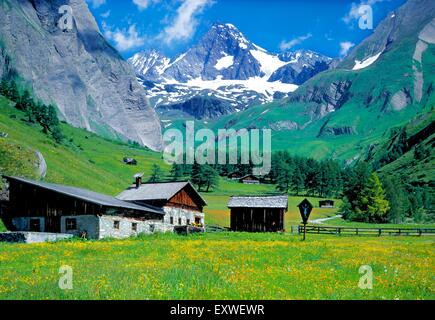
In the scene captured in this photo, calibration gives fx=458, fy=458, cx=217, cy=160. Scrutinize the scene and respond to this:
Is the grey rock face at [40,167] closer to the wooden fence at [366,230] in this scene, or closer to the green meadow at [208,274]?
the green meadow at [208,274]

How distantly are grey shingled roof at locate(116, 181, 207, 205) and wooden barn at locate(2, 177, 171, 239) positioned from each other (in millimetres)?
13549

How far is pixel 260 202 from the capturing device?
237ft

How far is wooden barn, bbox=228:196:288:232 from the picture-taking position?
70.1 m

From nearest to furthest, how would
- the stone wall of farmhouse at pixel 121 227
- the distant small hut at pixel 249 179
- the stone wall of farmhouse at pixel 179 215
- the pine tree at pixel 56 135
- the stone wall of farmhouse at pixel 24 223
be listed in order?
the stone wall of farmhouse at pixel 121 227 < the stone wall of farmhouse at pixel 24 223 < the stone wall of farmhouse at pixel 179 215 < the pine tree at pixel 56 135 < the distant small hut at pixel 249 179

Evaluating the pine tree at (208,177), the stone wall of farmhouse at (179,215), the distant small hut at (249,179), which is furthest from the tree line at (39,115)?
the distant small hut at (249,179)

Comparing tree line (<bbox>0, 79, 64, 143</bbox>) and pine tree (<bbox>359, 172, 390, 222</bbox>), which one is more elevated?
tree line (<bbox>0, 79, 64, 143</bbox>)

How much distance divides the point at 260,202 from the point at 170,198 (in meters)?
16.2

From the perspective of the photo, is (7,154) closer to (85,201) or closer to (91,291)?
(85,201)

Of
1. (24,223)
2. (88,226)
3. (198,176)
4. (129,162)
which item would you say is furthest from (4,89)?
(88,226)

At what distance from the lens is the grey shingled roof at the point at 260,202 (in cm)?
7009

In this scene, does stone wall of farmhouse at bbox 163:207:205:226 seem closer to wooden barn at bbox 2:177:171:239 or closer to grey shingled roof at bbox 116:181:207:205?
grey shingled roof at bbox 116:181:207:205

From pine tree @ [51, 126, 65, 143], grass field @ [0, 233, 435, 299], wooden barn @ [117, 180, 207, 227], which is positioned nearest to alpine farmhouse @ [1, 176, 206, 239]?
wooden barn @ [117, 180, 207, 227]
